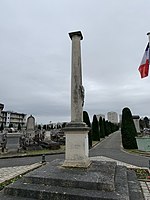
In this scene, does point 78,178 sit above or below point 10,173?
above

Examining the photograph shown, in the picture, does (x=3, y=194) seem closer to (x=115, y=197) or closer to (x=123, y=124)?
(x=115, y=197)

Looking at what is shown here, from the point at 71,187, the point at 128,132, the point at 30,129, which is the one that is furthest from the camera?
the point at 30,129

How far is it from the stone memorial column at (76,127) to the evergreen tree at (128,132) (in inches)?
486

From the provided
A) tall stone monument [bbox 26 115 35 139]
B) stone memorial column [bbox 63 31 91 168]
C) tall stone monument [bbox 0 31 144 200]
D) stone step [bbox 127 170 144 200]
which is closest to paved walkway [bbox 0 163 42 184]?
tall stone monument [bbox 0 31 144 200]

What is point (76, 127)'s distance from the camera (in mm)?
6352

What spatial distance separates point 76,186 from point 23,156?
891 centimetres

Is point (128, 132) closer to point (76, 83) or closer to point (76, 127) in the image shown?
point (76, 83)

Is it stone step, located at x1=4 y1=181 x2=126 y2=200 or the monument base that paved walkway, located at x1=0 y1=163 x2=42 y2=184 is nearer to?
the monument base

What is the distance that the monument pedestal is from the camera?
617 cm

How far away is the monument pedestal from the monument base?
1.84 feet

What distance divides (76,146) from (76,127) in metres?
0.67

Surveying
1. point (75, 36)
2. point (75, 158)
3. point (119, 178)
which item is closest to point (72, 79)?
point (75, 36)

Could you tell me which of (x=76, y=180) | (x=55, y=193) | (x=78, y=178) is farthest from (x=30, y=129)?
(x=55, y=193)

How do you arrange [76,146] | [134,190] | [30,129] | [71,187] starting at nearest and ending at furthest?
[71,187] → [134,190] → [76,146] → [30,129]
